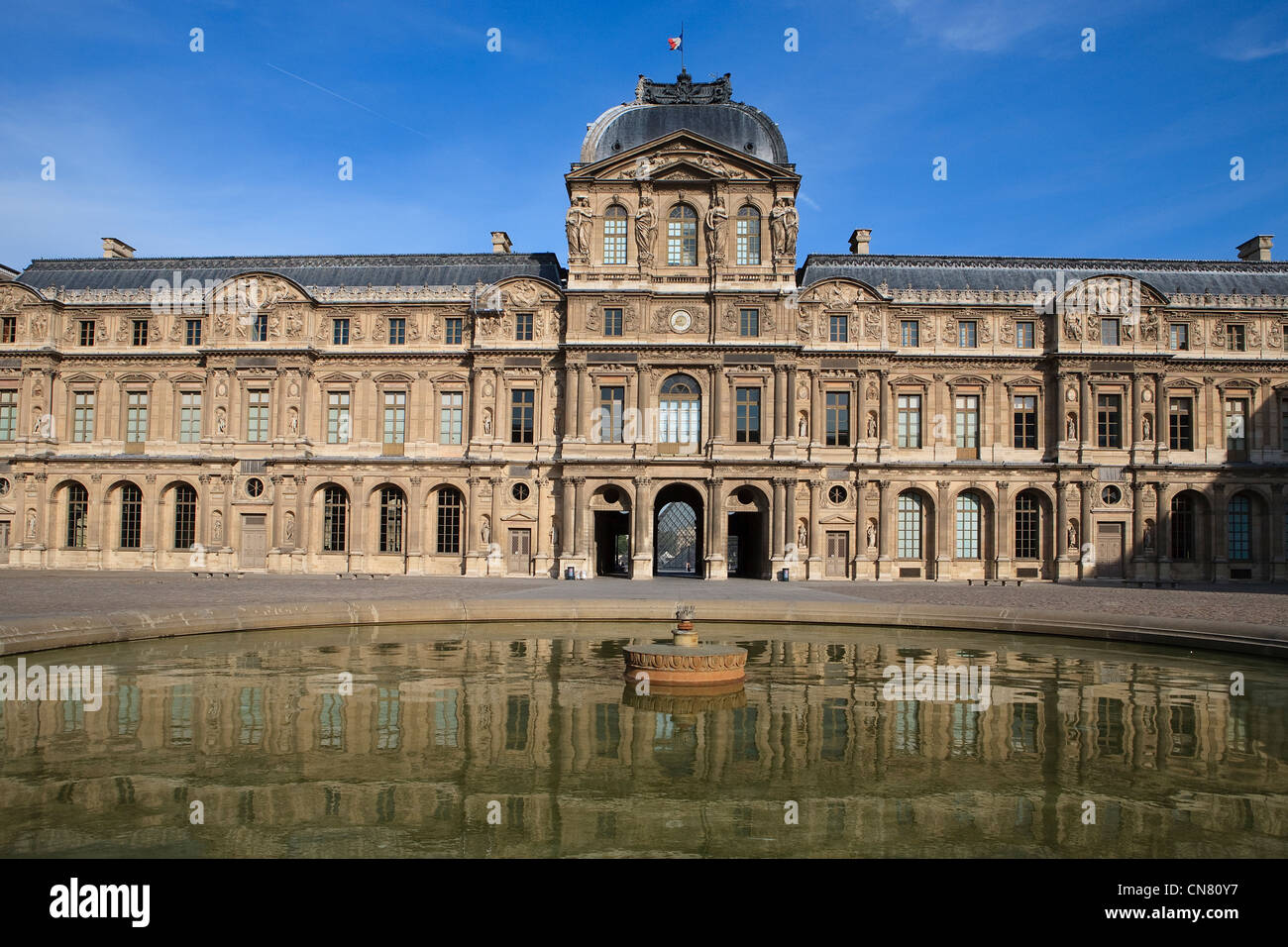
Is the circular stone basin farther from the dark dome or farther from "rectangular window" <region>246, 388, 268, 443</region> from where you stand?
"rectangular window" <region>246, 388, 268, 443</region>

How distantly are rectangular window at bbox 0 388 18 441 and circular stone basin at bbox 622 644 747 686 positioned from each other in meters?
46.1

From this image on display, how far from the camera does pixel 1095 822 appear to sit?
8.98 meters

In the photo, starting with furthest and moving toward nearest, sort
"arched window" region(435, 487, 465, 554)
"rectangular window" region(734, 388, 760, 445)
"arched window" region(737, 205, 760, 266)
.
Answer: "arched window" region(435, 487, 465, 554), "arched window" region(737, 205, 760, 266), "rectangular window" region(734, 388, 760, 445)

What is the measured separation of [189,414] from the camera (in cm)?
4747

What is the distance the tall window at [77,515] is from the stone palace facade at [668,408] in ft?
0.57

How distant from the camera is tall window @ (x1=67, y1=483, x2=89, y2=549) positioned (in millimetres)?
47062

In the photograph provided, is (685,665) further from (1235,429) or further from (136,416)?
(136,416)

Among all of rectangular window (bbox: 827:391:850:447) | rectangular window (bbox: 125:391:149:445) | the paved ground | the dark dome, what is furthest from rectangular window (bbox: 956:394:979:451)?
rectangular window (bbox: 125:391:149:445)

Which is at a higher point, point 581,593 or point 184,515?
point 184,515

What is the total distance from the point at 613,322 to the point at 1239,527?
33.5 m

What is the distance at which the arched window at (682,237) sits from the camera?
44.5m

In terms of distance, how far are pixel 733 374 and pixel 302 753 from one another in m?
34.5

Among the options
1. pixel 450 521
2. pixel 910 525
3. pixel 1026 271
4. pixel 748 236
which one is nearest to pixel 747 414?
pixel 748 236
